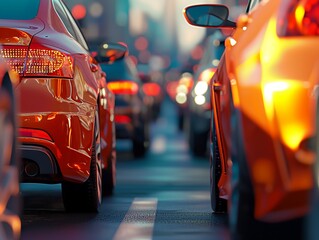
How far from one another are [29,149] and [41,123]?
0.62 feet

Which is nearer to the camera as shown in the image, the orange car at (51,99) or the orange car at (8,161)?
the orange car at (8,161)

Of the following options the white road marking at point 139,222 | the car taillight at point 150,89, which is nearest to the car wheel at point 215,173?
the white road marking at point 139,222

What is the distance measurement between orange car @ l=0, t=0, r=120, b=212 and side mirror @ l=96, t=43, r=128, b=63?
1852mm

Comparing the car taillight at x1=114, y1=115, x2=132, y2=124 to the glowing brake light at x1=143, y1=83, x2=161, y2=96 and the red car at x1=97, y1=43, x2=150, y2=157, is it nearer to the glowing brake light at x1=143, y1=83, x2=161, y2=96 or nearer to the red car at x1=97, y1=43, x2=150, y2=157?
the red car at x1=97, y1=43, x2=150, y2=157

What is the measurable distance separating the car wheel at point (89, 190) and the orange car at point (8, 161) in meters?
2.96

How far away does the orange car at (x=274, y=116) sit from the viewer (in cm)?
580

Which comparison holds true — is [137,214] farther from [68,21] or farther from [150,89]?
[150,89]

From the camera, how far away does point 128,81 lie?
19.2m

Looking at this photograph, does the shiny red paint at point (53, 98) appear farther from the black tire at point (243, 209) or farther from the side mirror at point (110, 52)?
the black tire at point (243, 209)

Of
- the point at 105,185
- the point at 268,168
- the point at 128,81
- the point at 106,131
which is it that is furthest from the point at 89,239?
the point at 128,81

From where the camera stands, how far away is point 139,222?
8.98 m

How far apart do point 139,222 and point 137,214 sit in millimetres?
680

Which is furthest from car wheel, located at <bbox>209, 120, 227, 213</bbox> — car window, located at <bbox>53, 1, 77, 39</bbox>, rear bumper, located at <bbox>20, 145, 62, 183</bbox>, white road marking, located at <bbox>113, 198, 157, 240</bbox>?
car window, located at <bbox>53, 1, 77, 39</bbox>

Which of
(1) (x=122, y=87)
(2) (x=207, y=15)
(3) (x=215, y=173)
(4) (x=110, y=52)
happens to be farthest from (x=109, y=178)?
(1) (x=122, y=87)
